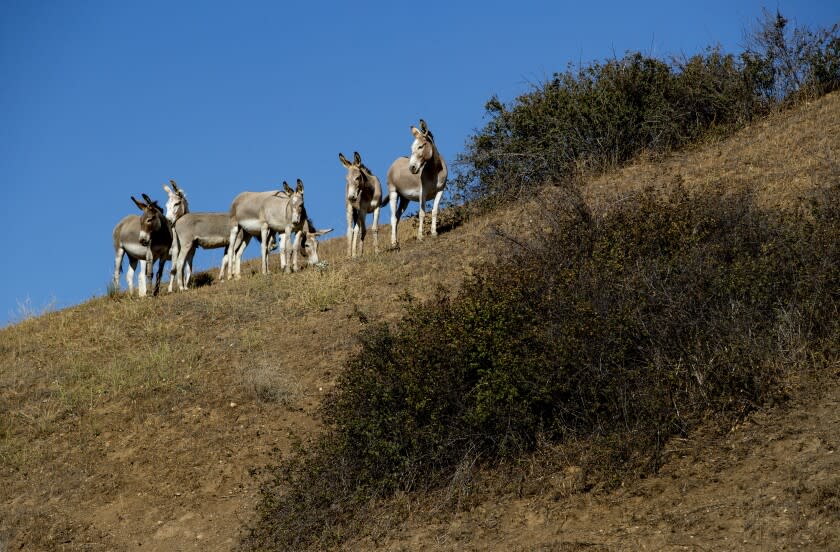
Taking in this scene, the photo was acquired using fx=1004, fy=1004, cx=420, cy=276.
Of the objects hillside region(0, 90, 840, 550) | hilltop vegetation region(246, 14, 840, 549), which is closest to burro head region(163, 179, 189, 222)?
hillside region(0, 90, 840, 550)

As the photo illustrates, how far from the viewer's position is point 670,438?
Result: 10977 millimetres

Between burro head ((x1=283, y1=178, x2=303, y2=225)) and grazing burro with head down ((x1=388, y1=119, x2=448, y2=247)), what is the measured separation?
7.39ft

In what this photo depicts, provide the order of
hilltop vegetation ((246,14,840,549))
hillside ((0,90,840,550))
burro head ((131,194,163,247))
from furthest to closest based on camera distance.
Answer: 1. burro head ((131,194,163,247))
2. hilltop vegetation ((246,14,840,549))
3. hillside ((0,90,840,550))

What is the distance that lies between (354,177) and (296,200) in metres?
1.76

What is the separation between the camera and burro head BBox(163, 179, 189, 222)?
84.7 ft

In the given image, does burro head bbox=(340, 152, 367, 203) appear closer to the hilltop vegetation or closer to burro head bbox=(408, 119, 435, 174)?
burro head bbox=(408, 119, 435, 174)

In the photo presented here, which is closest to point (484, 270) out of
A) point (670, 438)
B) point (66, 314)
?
point (670, 438)

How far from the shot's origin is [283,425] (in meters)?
14.8

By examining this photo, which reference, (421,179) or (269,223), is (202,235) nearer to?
(269,223)

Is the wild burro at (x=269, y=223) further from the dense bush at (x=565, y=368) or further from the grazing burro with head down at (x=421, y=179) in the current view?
the dense bush at (x=565, y=368)

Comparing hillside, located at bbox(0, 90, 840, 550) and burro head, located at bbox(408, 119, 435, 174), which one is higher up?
burro head, located at bbox(408, 119, 435, 174)

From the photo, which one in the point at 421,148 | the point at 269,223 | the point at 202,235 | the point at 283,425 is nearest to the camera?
the point at 283,425

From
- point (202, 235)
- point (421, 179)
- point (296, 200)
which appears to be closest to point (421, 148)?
point (421, 179)

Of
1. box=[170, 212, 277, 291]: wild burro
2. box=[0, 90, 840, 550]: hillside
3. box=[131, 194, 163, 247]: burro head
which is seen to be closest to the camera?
box=[0, 90, 840, 550]: hillside
